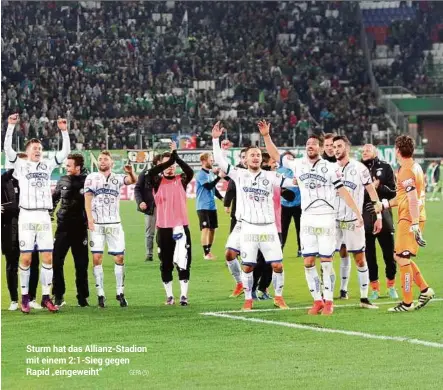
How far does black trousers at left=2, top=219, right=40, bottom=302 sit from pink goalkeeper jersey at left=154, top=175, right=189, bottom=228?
1.77 meters

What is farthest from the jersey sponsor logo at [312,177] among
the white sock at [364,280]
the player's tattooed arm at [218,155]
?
the white sock at [364,280]

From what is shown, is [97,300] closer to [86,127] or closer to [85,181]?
[85,181]

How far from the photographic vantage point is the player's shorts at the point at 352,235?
15602 millimetres

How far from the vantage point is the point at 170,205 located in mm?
16094

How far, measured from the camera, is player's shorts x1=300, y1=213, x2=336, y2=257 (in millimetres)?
14805

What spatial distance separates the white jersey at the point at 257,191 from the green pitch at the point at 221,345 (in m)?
1.23

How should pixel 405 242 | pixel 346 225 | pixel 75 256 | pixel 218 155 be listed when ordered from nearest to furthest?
pixel 405 242
pixel 218 155
pixel 346 225
pixel 75 256

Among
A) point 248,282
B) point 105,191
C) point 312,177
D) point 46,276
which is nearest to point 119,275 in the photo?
point 46,276

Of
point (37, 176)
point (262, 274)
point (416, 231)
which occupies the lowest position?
point (262, 274)

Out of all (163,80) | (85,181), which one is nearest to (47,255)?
(85,181)

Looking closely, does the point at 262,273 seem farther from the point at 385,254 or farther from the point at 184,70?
the point at 184,70

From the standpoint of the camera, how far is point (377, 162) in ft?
54.5

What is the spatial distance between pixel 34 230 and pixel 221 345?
4.08 meters

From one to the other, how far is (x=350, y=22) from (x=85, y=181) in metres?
50.1
